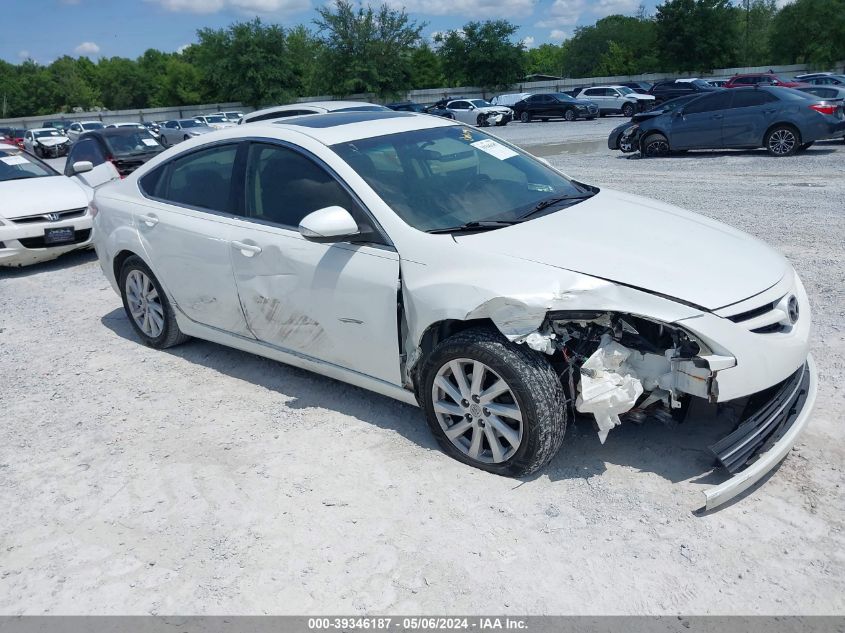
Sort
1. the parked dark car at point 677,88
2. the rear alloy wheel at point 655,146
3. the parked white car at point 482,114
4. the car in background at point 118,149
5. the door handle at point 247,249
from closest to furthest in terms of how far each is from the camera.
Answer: the door handle at point 247,249 → the car in background at point 118,149 → the rear alloy wheel at point 655,146 → the parked dark car at point 677,88 → the parked white car at point 482,114

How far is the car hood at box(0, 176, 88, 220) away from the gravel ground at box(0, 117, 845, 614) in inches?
156

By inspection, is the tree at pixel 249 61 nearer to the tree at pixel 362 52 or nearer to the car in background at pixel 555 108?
the tree at pixel 362 52

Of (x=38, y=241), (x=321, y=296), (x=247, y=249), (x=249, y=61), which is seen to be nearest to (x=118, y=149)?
(x=38, y=241)

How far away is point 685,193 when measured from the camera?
10945 mm

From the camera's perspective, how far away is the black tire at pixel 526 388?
3.39m

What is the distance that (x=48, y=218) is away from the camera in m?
8.66

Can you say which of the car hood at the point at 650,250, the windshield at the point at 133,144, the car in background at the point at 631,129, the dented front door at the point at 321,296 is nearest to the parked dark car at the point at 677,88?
the car in background at the point at 631,129

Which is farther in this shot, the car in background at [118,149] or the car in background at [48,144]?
the car in background at [48,144]

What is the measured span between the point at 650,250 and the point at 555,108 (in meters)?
33.9

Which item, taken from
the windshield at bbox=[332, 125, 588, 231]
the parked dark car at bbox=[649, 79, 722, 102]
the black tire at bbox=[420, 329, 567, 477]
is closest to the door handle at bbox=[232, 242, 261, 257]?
the windshield at bbox=[332, 125, 588, 231]

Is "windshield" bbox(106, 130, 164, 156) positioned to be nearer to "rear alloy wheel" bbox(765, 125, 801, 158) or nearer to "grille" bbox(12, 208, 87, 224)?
"grille" bbox(12, 208, 87, 224)

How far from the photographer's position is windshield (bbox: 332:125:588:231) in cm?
403

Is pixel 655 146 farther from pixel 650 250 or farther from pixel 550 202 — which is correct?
pixel 650 250

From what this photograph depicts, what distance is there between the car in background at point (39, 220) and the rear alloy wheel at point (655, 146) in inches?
473
